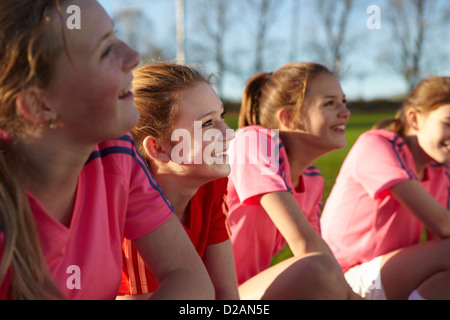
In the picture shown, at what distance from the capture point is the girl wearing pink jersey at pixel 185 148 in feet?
6.23

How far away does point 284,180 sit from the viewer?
2.30 m

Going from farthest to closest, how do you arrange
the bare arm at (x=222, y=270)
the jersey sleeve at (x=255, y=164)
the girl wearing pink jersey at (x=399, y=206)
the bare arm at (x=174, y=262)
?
the girl wearing pink jersey at (x=399, y=206) → the jersey sleeve at (x=255, y=164) → the bare arm at (x=222, y=270) → the bare arm at (x=174, y=262)

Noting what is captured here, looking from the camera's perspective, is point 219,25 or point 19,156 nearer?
point 19,156

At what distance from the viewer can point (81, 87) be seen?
50.9 inches

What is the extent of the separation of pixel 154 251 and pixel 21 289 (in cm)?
42

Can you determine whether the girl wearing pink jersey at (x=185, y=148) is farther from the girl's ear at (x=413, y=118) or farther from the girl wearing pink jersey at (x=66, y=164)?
the girl's ear at (x=413, y=118)

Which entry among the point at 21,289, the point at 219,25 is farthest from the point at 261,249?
the point at 219,25

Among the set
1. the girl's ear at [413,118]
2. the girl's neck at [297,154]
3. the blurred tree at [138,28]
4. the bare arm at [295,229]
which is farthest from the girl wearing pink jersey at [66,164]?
the blurred tree at [138,28]

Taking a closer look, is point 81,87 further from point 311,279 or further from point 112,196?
point 311,279

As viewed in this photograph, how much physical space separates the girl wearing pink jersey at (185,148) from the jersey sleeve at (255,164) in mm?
354

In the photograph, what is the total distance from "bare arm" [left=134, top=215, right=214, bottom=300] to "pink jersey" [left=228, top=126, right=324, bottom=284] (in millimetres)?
775

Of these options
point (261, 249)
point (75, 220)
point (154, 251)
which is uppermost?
point (75, 220)

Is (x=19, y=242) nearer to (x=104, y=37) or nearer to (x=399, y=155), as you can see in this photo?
(x=104, y=37)

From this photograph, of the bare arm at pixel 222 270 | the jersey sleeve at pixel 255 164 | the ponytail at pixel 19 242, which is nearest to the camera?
the ponytail at pixel 19 242
